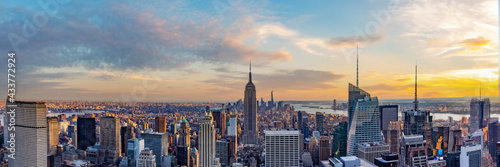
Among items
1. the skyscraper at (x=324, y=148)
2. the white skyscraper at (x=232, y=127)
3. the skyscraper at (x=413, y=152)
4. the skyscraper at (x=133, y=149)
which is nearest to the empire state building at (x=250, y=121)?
the white skyscraper at (x=232, y=127)

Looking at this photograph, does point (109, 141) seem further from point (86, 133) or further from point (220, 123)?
point (220, 123)

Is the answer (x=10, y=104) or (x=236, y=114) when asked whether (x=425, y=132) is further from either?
(x=10, y=104)

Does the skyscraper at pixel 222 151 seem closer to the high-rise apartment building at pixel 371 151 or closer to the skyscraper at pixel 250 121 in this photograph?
the skyscraper at pixel 250 121

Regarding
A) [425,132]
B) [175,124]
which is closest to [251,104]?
[175,124]

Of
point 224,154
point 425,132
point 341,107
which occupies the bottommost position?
point 224,154

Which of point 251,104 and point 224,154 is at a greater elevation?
point 251,104
